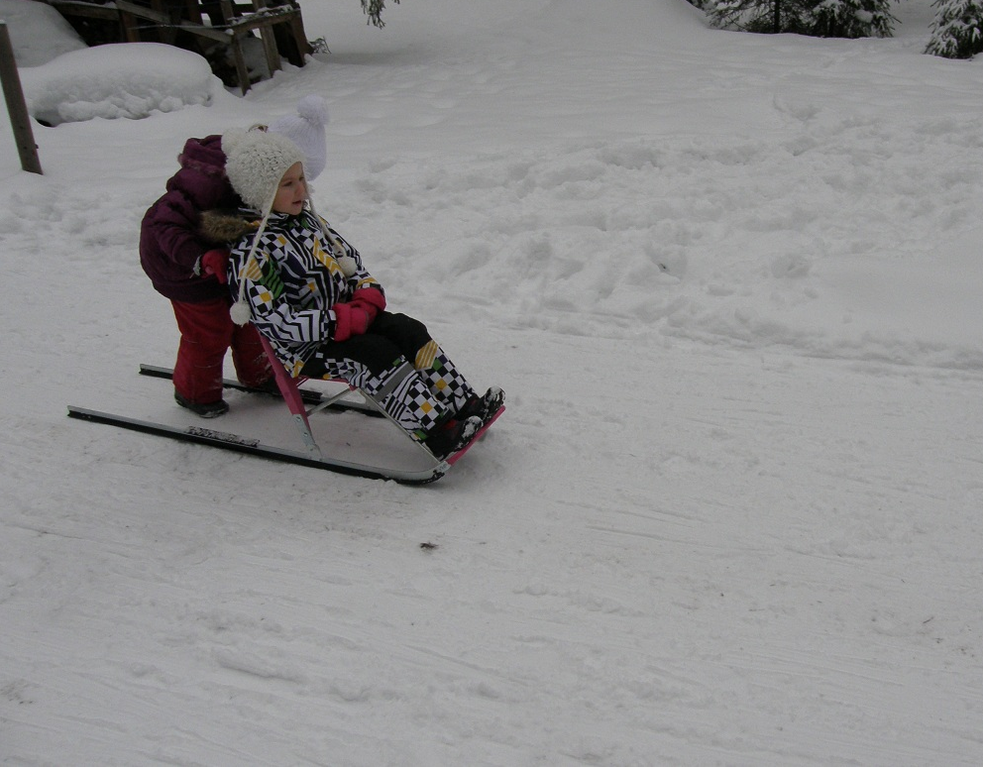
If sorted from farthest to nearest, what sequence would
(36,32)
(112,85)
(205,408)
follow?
(36,32)
(112,85)
(205,408)

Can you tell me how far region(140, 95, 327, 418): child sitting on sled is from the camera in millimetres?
3609

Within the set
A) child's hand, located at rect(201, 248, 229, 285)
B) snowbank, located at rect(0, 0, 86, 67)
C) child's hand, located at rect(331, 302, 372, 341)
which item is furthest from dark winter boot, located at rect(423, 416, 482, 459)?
snowbank, located at rect(0, 0, 86, 67)

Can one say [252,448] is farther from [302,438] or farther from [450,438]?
[450,438]

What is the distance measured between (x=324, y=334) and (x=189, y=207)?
2.77 ft

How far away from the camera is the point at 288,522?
3.40m

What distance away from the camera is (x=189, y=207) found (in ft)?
11.9

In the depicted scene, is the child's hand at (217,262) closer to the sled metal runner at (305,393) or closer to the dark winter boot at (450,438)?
the sled metal runner at (305,393)

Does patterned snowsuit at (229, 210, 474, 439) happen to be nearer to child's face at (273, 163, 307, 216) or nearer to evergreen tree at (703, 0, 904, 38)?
child's face at (273, 163, 307, 216)

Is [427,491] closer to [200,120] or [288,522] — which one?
[288,522]

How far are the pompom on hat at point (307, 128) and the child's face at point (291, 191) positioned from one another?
142mm

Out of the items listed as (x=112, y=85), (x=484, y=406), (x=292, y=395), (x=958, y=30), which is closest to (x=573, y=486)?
(x=484, y=406)

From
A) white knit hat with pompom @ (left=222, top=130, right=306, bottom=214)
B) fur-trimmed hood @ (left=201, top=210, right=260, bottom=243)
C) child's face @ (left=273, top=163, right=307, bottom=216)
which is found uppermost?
white knit hat with pompom @ (left=222, top=130, right=306, bottom=214)

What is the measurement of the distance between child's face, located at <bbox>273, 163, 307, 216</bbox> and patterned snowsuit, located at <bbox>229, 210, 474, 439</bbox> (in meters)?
0.04

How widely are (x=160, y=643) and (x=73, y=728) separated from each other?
14.3 inches
